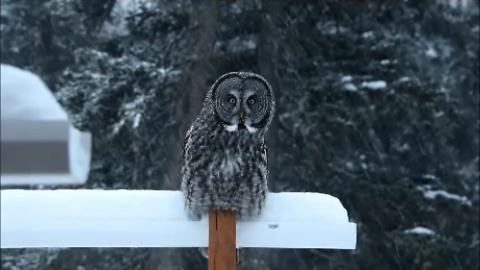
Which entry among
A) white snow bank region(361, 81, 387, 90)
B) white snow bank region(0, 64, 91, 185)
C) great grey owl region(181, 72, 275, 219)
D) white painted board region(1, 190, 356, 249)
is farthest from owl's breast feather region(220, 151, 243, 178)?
white snow bank region(361, 81, 387, 90)

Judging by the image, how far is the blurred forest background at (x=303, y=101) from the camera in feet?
22.0

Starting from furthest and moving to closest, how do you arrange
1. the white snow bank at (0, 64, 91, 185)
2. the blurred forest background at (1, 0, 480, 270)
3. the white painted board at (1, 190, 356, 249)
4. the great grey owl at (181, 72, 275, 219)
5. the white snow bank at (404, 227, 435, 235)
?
the white snow bank at (404, 227, 435, 235)
the white snow bank at (0, 64, 91, 185)
the blurred forest background at (1, 0, 480, 270)
the great grey owl at (181, 72, 275, 219)
the white painted board at (1, 190, 356, 249)

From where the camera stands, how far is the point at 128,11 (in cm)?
688

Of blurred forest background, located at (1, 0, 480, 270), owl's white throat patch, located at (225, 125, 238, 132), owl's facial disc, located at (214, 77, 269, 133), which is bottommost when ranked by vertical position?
blurred forest background, located at (1, 0, 480, 270)

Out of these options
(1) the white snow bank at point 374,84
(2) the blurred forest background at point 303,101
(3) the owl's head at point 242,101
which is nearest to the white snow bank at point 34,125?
(2) the blurred forest background at point 303,101

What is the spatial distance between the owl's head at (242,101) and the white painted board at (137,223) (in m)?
0.77

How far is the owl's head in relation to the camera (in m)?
2.73

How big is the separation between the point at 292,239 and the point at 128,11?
5.28 metres

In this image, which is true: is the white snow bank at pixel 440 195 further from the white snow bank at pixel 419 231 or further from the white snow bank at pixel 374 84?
the white snow bank at pixel 374 84

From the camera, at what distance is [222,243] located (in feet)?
6.27

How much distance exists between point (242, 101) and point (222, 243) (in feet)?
3.08

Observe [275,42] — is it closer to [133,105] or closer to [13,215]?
[133,105]

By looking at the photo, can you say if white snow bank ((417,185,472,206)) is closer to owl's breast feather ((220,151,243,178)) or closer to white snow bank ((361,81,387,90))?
white snow bank ((361,81,387,90))

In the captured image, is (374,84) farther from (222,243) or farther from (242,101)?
(222,243)
